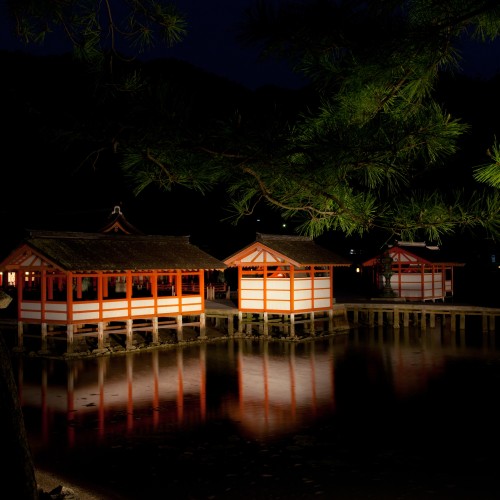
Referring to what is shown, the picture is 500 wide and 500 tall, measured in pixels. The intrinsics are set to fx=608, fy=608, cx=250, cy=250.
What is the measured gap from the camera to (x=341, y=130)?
322 centimetres

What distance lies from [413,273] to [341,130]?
97.2ft

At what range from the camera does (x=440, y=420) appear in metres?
11.4

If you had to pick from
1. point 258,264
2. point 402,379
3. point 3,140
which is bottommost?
point 402,379

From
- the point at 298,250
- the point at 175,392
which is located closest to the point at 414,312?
the point at 298,250

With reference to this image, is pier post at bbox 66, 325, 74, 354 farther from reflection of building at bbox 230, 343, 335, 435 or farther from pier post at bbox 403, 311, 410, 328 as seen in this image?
pier post at bbox 403, 311, 410, 328

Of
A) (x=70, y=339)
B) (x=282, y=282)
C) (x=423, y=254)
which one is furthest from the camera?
(x=423, y=254)

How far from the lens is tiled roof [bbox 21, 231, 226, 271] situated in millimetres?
19094

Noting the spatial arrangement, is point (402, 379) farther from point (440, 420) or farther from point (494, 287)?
point (494, 287)

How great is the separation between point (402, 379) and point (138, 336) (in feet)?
32.8

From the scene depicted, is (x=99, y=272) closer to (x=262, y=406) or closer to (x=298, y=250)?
(x=298, y=250)

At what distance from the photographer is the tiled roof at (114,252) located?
62.6ft

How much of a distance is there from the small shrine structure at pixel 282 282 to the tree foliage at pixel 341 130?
1896 centimetres

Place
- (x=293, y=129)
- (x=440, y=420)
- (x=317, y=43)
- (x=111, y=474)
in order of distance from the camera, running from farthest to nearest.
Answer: (x=440, y=420) < (x=111, y=474) < (x=293, y=129) < (x=317, y=43)

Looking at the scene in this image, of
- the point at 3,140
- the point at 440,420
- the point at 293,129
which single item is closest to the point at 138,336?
the point at 440,420
